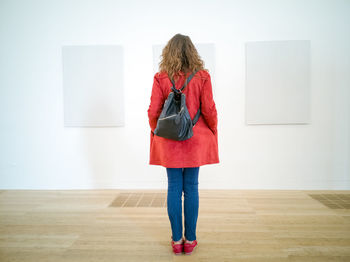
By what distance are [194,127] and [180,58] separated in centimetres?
46

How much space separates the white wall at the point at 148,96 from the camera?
2.97m

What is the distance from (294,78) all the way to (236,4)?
4.01 feet

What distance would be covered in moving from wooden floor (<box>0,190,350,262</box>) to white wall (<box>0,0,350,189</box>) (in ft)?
1.11

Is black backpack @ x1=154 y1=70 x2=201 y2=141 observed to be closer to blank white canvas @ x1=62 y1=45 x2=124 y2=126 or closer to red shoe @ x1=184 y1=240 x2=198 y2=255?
red shoe @ x1=184 y1=240 x2=198 y2=255

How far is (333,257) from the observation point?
61.8 inches

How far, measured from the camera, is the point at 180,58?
1.47m

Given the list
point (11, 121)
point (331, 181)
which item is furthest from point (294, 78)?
point (11, 121)

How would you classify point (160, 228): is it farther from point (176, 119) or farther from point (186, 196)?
point (176, 119)

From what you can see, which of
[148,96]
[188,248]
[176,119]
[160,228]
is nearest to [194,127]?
[176,119]

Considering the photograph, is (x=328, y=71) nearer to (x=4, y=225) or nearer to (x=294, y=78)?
(x=294, y=78)

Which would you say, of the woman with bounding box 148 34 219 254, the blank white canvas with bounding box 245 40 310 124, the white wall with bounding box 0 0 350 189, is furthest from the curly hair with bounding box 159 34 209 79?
the blank white canvas with bounding box 245 40 310 124

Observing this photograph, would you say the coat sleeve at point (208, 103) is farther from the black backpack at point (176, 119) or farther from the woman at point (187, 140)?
the black backpack at point (176, 119)

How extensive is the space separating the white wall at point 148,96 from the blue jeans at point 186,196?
153 centimetres

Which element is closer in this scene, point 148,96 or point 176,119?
point 176,119
